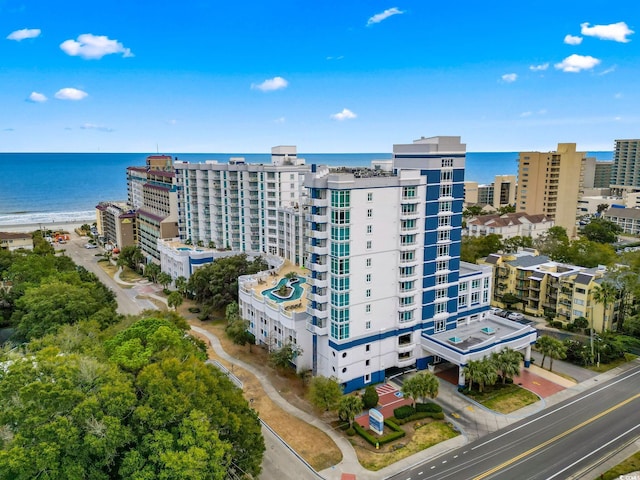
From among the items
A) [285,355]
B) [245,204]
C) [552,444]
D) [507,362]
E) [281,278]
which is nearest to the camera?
[552,444]

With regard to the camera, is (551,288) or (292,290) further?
(551,288)

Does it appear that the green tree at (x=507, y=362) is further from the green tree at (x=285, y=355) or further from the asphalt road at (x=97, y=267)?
the asphalt road at (x=97, y=267)

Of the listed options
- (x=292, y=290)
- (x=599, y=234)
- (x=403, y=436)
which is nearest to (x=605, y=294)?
(x=403, y=436)

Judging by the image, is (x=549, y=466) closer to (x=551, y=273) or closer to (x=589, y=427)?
(x=589, y=427)

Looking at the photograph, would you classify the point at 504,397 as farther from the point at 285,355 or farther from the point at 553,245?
the point at 553,245

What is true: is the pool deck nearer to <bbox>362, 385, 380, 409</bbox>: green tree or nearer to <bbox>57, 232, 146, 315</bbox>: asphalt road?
<bbox>362, 385, 380, 409</bbox>: green tree

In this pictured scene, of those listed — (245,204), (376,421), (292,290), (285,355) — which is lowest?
(376,421)

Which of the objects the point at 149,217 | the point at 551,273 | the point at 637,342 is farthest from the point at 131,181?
the point at 637,342
